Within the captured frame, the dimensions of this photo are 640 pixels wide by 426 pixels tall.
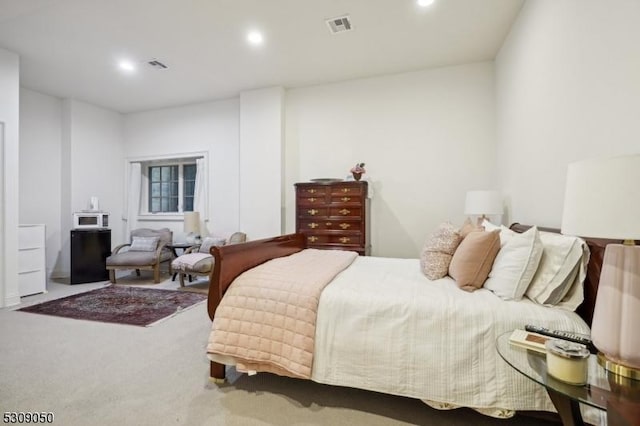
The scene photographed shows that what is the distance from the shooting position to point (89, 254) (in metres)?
4.64

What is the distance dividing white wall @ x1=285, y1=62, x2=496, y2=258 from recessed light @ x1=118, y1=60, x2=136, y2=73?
7.18ft

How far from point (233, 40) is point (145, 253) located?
3.44 m

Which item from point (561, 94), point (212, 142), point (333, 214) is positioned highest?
point (212, 142)

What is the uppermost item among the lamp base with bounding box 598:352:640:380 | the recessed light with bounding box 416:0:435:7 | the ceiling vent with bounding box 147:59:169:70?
the recessed light with bounding box 416:0:435:7

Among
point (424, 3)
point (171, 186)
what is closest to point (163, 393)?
point (424, 3)

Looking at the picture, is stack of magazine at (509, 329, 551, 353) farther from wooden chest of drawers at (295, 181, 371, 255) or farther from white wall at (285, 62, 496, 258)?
white wall at (285, 62, 496, 258)

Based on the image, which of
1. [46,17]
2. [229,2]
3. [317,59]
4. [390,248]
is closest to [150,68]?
[46,17]

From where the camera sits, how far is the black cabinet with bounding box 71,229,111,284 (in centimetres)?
453

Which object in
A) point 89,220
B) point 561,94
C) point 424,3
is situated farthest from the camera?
point 89,220

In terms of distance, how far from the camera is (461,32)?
3143 millimetres

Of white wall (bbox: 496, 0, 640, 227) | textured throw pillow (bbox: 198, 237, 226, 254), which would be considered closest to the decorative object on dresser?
white wall (bbox: 496, 0, 640, 227)

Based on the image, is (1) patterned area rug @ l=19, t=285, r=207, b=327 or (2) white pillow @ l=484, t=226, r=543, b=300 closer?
(2) white pillow @ l=484, t=226, r=543, b=300

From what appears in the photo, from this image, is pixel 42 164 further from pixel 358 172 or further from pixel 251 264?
pixel 358 172

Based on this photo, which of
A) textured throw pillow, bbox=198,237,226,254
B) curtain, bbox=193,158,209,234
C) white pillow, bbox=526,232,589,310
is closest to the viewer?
white pillow, bbox=526,232,589,310
